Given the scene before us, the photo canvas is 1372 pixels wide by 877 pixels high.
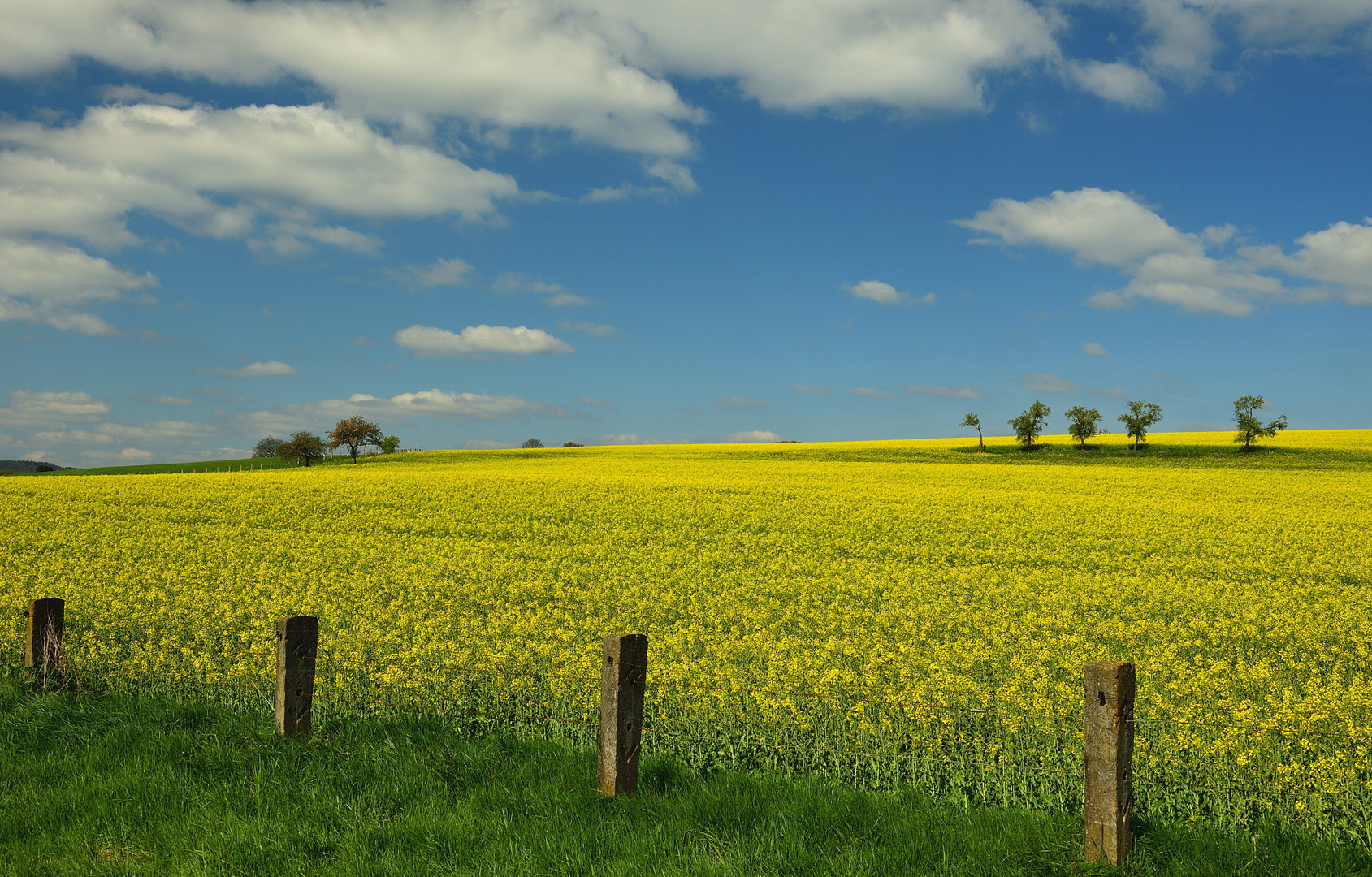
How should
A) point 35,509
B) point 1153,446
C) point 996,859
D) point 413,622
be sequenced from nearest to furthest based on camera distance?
point 996,859
point 413,622
point 35,509
point 1153,446

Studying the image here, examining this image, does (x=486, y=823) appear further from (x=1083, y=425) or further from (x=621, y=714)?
(x=1083, y=425)

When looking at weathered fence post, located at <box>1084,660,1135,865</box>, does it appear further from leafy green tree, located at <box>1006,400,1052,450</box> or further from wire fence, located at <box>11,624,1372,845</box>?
leafy green tree, located at <box>1006,400,1052,450</box>

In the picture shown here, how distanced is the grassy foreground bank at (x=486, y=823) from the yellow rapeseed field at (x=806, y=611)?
1.09 m

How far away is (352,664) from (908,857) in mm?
7766

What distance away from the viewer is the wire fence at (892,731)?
623 cm

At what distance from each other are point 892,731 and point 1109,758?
3.43 metres

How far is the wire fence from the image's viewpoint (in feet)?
20.4

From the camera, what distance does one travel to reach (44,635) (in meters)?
8.30

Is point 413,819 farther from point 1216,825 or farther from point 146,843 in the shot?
point 1216,825

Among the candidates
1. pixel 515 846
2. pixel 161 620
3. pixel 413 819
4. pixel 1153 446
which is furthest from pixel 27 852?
pixel 1153 446

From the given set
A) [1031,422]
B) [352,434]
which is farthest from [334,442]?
[1031,422]

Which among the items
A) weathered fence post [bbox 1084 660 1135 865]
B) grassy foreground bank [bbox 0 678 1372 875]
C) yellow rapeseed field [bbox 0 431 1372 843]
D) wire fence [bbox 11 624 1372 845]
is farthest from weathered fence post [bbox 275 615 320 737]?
weathered fence post [bbox 1084 660 1135 865]

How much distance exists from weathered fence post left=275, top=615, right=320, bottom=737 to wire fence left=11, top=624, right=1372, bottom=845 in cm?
50

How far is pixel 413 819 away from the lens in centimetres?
488
